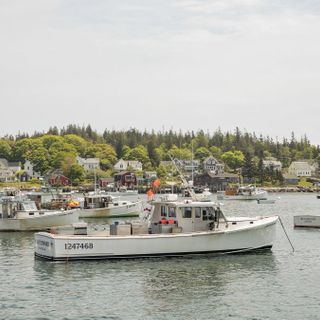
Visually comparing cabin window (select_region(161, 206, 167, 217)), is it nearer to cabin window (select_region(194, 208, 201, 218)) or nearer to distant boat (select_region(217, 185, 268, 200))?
cabin window (select_region(194, 208, 201, 218))

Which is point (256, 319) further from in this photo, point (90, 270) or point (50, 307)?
point (90, 270)

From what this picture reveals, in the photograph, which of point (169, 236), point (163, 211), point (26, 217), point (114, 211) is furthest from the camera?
point (114, 211)

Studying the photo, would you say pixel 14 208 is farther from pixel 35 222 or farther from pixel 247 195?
pixel 247 195

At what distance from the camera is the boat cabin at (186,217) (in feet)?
132

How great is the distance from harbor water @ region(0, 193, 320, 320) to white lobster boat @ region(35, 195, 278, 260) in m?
0.58

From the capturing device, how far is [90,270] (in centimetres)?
3600

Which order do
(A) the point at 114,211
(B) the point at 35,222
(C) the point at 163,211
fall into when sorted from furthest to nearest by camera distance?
(A) the point at 114,211
(B) the point at 35,222
(C) the point at 163,211

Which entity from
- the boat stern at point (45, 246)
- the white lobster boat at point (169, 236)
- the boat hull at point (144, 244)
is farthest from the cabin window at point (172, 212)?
the boat stern at point (45, 246)

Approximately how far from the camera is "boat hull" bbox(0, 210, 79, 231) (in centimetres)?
5734

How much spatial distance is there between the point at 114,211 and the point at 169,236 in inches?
1584

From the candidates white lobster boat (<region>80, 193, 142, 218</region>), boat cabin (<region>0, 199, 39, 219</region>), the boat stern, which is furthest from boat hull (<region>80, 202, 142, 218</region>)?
the boat stern

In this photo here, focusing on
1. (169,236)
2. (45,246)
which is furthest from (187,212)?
(45,246)

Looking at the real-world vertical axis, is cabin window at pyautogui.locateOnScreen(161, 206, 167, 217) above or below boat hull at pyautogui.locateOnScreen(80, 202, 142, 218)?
above

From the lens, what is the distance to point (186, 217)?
40281 millimetres
